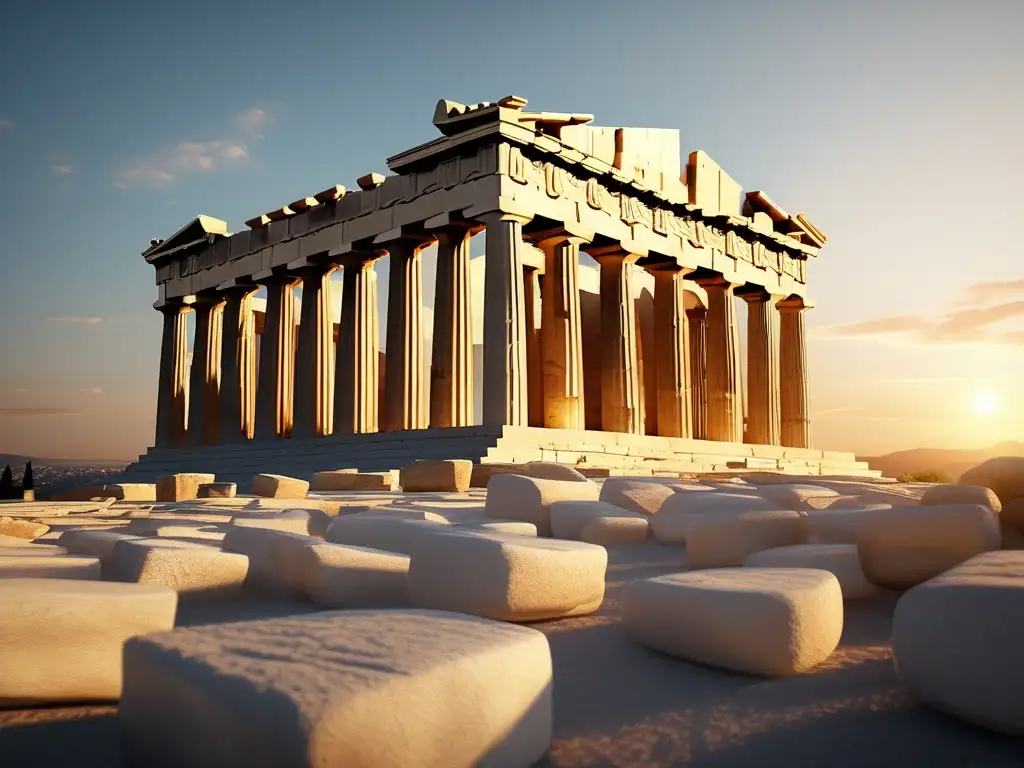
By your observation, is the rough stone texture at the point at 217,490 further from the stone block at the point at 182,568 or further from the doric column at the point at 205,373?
the doric column at the point at 205,373

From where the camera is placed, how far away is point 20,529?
5574 mm

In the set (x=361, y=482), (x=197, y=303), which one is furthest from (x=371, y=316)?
(x=361, y=482)

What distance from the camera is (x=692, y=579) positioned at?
254 cm

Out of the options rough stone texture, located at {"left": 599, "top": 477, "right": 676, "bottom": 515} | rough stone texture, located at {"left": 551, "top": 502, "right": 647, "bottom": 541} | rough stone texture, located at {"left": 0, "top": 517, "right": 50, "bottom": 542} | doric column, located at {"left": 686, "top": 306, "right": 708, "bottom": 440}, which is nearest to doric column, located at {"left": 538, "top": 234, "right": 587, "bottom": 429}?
doric column, located at {"left": 686, "top": 306, "right": 708, "bottom": 440}

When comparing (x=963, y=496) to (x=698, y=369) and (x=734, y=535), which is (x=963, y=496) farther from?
(x=698, y=369)

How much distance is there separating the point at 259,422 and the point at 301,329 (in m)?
3.39

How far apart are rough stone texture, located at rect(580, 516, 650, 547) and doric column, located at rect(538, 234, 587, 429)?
17.1m

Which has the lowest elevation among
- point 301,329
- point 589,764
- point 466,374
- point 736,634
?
point 589,764

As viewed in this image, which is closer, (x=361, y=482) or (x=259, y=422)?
(x=361, y=482)

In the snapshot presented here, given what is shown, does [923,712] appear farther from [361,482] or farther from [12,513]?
[361,482]

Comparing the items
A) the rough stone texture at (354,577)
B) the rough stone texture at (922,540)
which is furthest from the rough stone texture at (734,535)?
the rough stone texture at (354,577)

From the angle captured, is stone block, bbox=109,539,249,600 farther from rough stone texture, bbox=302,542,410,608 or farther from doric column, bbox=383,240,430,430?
doric column, bbox=383,240,430,430

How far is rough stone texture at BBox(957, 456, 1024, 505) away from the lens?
4535 millimetres

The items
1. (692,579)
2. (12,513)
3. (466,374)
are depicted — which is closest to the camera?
(692,579)
